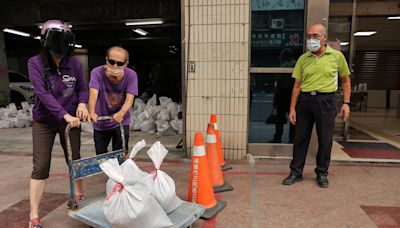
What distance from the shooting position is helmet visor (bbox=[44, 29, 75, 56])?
2582 mm

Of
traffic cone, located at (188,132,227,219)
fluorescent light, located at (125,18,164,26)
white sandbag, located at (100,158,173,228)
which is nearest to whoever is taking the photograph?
white sandbag, located at (100,158,173,228)

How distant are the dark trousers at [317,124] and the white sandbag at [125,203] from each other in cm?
229

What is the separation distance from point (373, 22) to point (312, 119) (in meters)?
7.84

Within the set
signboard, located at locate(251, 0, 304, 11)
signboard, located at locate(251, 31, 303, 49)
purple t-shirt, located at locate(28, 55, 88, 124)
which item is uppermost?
signboard, located at locate(251, 0, 304, 11)

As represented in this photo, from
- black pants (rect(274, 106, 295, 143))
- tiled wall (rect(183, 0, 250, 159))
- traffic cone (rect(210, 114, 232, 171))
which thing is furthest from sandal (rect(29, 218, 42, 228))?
black pants (rect(274, 106, 295, 143))

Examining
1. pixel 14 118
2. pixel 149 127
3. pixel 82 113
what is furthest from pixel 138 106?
pixel 82 113

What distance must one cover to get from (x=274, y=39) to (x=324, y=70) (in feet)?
4.84

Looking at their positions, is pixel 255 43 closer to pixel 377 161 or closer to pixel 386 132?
pixel 377 161

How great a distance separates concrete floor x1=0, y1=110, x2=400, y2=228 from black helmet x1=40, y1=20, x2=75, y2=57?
1.61m

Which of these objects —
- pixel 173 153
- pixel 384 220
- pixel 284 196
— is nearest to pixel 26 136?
pixel 173 153

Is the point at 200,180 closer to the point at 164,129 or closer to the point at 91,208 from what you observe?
the point at 91,208

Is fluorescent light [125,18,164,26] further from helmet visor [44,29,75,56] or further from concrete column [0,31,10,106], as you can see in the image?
helmet visor [44,29,75,56]

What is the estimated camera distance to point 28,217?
299 cm

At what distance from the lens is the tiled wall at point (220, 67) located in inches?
182
